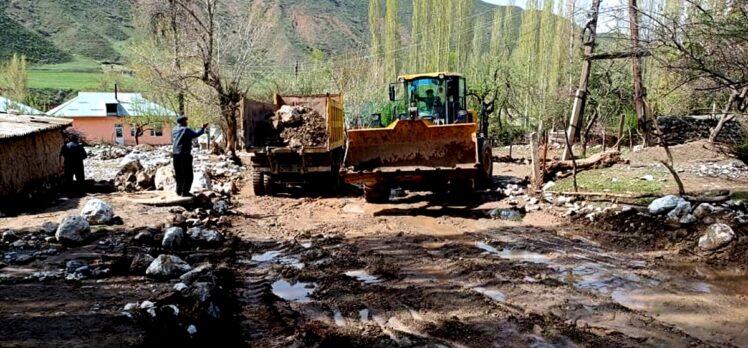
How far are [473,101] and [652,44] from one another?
2217 cm

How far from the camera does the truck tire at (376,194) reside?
406 inches

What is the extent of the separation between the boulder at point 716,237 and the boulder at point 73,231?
7361mm

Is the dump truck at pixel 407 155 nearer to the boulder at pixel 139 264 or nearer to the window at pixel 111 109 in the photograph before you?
the boulder at pixel 139 264

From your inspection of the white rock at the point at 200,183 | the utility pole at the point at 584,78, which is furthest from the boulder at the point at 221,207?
the utility pole at the point at 584,78

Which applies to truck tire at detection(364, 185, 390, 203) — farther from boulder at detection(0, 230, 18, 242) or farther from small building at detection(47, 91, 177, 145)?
small building at detection(47, 91, 177, 145)

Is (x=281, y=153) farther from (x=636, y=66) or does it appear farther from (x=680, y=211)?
(x=680, y=211)

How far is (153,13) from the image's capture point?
23.6 metres

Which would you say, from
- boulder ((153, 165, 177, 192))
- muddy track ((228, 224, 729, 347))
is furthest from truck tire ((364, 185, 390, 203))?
boulder ((153, 165, 177, 192))

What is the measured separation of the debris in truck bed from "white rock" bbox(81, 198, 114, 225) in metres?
4.34

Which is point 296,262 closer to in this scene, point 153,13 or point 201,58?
point 201,58

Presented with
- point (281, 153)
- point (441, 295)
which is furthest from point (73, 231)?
point (281, 153)

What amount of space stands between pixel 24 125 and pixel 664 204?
38.5 ft

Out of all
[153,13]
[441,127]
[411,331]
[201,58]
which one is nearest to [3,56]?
[153,13]

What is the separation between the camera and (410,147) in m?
10.5
